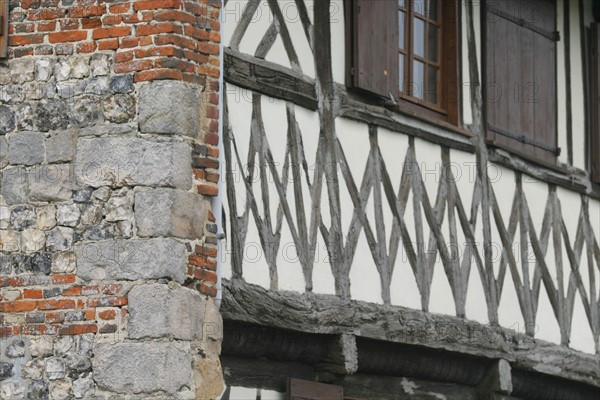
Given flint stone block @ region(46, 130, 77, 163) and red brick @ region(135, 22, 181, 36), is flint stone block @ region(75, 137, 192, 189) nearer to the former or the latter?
flint stone block @ region(46, 130, 77, 163)

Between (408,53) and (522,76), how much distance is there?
5.18 feet

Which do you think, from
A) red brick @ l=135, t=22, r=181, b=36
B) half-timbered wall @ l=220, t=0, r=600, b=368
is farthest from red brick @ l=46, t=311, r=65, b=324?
red brick @ l=135, t=22, r=181, b=36

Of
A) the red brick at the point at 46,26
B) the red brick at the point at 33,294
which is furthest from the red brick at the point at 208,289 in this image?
the red brick at the point at 46,26

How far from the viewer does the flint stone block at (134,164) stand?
9.19m

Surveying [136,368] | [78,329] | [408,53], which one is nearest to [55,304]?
[78,329]

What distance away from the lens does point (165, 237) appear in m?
9.10

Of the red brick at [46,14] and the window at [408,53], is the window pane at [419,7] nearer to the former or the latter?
the window at [408,53]

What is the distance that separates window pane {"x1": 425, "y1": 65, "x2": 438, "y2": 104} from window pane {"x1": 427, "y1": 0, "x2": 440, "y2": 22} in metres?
0.42

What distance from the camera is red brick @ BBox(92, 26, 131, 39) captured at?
30.7 ft

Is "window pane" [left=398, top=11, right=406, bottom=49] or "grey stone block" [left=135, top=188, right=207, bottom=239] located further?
"window pane" [left=398, top=11, right=406, bottom=49]

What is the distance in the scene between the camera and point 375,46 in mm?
11688

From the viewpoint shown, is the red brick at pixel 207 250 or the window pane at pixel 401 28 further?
the window pane at pixel 401 28

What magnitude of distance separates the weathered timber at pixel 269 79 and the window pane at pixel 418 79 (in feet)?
5.20

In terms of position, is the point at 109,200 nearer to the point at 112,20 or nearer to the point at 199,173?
the point at 199,173
